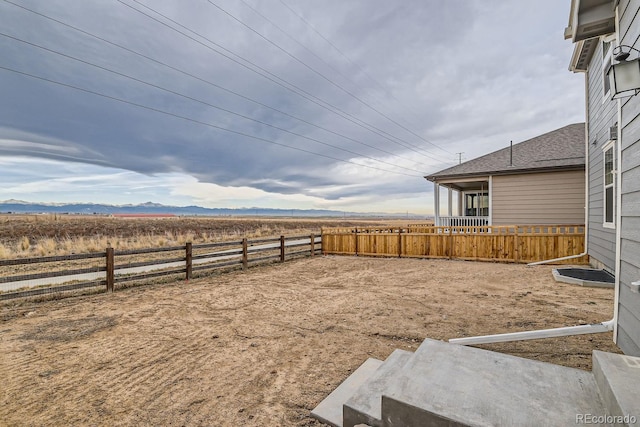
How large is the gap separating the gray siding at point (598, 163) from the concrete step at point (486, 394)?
614cm

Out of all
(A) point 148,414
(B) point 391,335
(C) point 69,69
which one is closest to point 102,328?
(A) point 148,414

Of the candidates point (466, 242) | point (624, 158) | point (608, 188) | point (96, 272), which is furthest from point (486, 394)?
point (466, 242)

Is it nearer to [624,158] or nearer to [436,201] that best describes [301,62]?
[436,201]

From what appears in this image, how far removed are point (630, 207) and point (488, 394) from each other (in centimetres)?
268

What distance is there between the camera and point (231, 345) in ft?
12.8

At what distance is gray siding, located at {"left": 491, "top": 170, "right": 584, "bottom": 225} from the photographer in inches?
440

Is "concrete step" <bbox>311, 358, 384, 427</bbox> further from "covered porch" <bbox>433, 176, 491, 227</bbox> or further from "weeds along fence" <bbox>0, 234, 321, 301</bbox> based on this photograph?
"covered porch" <bbox>433, 176, 491, 227</bbox>

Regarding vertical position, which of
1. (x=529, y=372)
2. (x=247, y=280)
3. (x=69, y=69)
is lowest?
(x=247, y=280)

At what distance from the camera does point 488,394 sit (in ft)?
6.48

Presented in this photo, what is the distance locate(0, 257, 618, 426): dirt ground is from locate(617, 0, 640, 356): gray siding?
571 mm

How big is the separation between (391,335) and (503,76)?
16.2m

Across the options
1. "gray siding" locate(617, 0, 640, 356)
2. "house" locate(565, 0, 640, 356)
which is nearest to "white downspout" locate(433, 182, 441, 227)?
"house" locate(565, 0, 640, 356)

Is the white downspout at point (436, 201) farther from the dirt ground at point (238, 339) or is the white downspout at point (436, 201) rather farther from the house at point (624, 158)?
the house at point (624, 158)

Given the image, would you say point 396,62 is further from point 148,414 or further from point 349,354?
point 148,414
